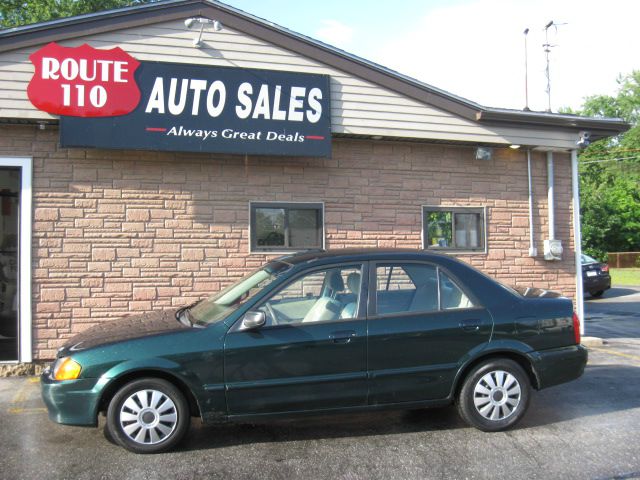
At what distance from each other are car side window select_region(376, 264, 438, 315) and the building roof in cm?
402

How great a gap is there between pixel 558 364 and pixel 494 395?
67cm

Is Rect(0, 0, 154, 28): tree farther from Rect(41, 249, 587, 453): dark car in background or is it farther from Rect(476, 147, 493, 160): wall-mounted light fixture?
Rect(41, 249, 587, 453): dark car in background

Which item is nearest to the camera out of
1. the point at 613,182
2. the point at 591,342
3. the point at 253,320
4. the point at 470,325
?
the point at 253,320

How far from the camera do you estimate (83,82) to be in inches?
284

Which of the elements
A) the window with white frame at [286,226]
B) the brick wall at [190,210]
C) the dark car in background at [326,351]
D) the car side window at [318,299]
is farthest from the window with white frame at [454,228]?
the car side window at [318,299]

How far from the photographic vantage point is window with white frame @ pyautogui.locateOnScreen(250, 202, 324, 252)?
812 centimetres

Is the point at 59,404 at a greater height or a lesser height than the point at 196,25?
lesser

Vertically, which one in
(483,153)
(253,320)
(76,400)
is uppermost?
(483,153)

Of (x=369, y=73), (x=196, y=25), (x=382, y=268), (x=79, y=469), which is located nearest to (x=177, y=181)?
(x=196, y=25)

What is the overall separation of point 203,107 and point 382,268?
379 centimetres

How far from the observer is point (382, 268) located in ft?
16.7

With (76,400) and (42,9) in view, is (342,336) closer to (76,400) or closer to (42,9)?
(76,400)

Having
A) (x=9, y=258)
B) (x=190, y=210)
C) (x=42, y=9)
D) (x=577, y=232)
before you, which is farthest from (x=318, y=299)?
(x=42, y=9)

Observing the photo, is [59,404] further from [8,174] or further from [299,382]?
[8,174]
